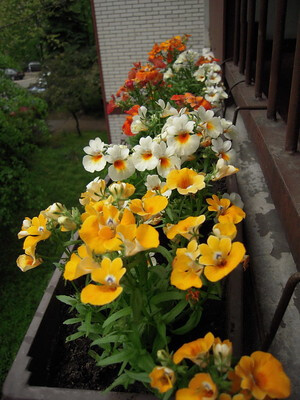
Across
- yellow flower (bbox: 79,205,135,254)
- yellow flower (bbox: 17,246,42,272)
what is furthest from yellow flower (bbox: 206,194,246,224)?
yellow flower (bbox: 17,246,42,272)

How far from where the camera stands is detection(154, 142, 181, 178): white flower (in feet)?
4.42

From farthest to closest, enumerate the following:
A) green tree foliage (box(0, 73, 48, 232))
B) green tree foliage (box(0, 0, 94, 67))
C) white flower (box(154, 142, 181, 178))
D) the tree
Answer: the tree
green tree foliage (box(0, 0, 94, 67))
green tree foliage (box(0, 73, 48, 232))
white flower (box(154, 142, 181, 178))

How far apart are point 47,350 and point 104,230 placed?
2.19ft

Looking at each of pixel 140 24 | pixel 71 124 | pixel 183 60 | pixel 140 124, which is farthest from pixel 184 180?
pixel 71 124

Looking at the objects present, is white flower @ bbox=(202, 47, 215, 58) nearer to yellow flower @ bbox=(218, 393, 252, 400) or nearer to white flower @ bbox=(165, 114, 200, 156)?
white flower @ bbox=(165, 114, 200, 156)

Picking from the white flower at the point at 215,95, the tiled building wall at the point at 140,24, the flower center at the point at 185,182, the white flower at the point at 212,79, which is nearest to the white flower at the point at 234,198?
the flower center at the point at 185,182

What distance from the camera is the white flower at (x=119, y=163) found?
136 centimetres

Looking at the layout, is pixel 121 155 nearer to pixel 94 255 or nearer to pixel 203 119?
pixel 203 119

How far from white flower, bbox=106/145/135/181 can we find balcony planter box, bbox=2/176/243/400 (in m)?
0.48

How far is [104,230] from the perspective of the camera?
3.03ft

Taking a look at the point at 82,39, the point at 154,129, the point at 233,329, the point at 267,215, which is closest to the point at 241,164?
the point at 267,215

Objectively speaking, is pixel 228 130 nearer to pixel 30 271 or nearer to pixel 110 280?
pixel 110 280

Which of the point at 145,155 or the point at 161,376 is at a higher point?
the point at 145,155

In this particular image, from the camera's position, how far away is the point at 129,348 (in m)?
1.05
